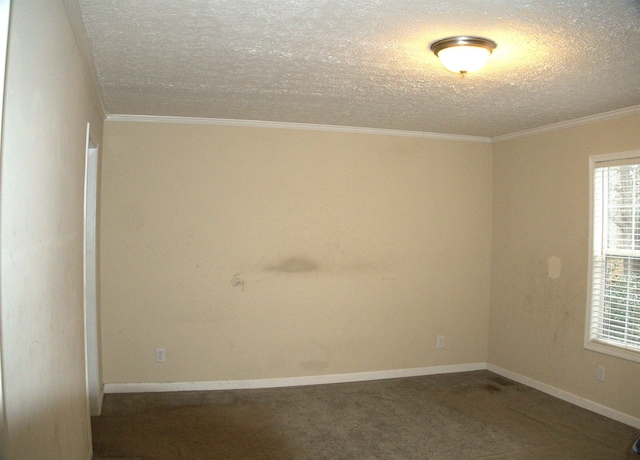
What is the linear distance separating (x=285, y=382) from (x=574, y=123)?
11.7 feet

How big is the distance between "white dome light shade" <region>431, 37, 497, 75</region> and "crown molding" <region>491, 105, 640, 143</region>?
2.05 metres

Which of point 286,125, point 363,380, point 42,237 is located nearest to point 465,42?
point 42,237

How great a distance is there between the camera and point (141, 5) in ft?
7.81

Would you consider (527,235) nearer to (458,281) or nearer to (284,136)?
(458,281)

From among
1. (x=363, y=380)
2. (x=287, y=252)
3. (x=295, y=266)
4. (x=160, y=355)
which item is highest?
(x=287, y=252)

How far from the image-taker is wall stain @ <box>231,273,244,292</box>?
504cm

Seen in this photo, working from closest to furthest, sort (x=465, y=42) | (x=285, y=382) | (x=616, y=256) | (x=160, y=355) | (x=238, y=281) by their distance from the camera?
1. (x=465, y=42)
2. (x=616, y=256)
3. (x=160, y=355)
4. (x=238, y=281)
5. (x=285, y=382)

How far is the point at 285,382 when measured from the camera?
5.15 metres

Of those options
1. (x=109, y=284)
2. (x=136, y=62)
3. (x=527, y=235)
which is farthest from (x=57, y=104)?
(x=527, y=235)

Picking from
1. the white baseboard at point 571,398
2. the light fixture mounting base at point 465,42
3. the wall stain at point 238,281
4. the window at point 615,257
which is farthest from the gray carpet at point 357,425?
the light fixture mounting base at point 465,42

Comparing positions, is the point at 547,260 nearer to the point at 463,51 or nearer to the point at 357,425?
the point at 357,425

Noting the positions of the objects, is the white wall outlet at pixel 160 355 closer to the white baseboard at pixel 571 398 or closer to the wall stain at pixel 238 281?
the wall stain at pixel 238 281

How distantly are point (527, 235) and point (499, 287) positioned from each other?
69cm

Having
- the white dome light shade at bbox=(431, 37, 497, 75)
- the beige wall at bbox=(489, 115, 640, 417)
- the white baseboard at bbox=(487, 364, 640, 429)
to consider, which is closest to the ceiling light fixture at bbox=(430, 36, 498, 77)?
the white dome light shade at bbox=(431, 37, 497, 75)
